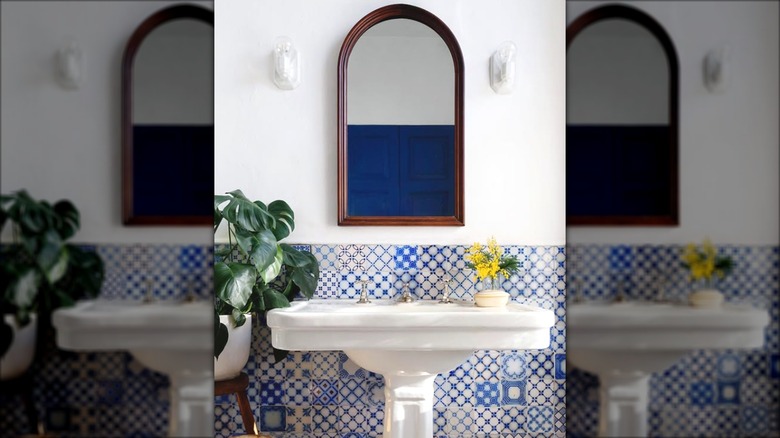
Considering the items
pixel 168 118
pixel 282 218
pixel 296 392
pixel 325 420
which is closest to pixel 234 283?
pixel 282 218

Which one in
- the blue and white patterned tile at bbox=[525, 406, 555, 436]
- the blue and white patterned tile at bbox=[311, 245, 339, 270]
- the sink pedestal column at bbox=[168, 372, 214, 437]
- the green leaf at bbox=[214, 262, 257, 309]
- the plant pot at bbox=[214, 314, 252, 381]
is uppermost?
the sink pedestal column at bbox=[168, 372, 214, 437]

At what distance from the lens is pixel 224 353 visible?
1.93 metres

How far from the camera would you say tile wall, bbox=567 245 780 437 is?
137 millimetres

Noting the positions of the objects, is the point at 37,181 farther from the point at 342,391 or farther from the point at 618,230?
the point at 342,391

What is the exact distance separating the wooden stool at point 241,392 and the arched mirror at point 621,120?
1926 millimetres

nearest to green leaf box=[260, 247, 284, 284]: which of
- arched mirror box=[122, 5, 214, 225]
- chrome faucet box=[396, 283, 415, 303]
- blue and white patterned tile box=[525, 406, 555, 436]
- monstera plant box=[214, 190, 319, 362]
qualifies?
monstera plant box=[214, 190, 319, 362]

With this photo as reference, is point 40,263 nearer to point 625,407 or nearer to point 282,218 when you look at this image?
point 625,407

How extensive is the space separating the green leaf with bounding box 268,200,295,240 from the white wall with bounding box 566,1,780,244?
75.8 inches

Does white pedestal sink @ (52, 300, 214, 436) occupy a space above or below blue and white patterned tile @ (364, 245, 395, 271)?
above

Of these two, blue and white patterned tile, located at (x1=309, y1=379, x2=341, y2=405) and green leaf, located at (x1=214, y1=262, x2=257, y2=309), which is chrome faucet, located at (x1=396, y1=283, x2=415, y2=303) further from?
green leaf, located at (x1=214, y1=262, x2=257, y2=309)

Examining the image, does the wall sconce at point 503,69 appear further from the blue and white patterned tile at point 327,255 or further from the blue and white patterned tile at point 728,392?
the blue and white patterned tile at point 728,392

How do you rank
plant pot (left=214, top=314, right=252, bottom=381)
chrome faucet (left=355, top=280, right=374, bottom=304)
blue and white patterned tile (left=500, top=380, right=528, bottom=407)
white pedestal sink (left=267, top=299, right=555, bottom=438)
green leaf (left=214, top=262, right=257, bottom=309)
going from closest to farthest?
white pedestal sink (left=267, top=299, right=555, bottom=438), green leaf (left=214, top=262, right=257, bottom=309), plant pot (left=214, top=314, right=252, bottom=381), chrome faucet (left=355, top=280, right=374, bottom=304), blue and white patterned tile (left=500, top=380, right=528, bottom=407)

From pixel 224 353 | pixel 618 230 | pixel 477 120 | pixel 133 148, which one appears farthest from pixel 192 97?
pixel 477 120

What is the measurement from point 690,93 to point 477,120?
206 centimetres
